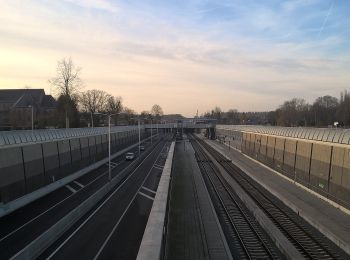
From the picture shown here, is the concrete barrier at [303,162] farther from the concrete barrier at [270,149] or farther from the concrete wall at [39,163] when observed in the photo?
the concrete wall at [39,163]

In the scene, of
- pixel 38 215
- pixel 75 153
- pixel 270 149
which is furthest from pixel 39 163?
pixel 270 149

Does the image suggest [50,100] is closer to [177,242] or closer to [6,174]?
[6,174]

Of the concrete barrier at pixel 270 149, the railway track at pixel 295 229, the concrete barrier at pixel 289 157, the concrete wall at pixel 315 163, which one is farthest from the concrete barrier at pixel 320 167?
the concrete barrier at pixel 270 149

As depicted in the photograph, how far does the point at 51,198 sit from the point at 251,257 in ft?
66.9

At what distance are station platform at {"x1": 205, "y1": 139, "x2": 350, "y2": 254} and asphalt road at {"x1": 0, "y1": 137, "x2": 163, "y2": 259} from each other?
625 inches

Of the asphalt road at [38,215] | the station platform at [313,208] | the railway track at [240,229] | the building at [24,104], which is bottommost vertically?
the asphalt road at [38,215]

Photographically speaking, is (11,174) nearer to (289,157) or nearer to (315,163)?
(315,163)

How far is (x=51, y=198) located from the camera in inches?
1334

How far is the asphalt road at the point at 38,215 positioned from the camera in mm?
22078

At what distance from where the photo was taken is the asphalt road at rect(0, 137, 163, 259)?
72.4 ft

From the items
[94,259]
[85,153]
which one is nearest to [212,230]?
[94,259]

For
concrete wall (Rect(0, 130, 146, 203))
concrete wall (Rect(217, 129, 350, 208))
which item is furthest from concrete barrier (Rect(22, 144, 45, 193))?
concrete wall (Rect(217, 129, 350, 208))

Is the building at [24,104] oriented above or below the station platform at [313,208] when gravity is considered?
above

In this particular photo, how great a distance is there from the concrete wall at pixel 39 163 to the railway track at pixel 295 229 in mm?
18095
